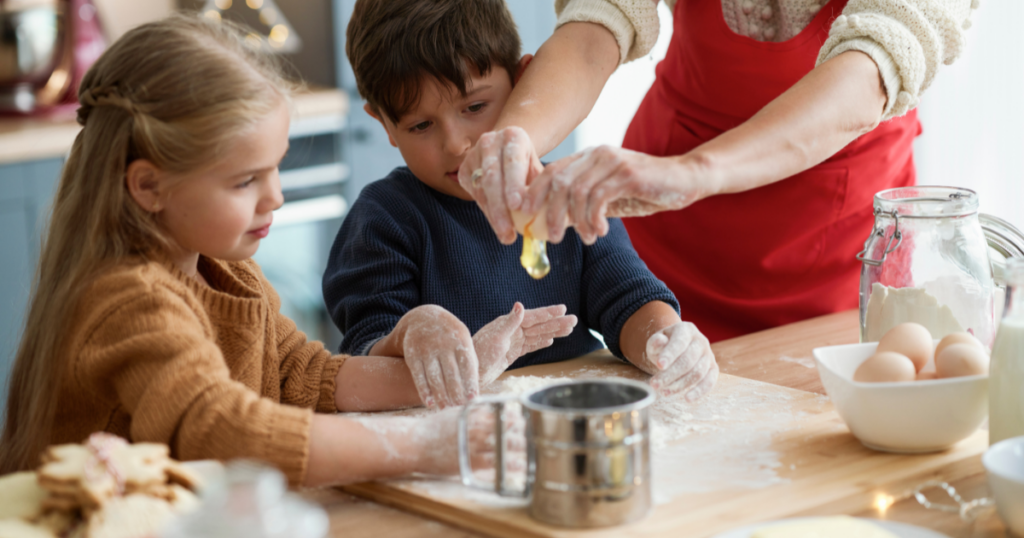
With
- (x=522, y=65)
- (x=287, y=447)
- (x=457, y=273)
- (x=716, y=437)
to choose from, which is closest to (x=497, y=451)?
(x=287, y=447)

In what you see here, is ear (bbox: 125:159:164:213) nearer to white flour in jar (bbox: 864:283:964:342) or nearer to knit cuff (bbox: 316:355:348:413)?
knit cuff (bbox: 316:355:348:413)

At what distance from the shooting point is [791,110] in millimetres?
1125

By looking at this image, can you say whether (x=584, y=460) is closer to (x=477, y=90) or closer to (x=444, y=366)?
(x=444, y=366)

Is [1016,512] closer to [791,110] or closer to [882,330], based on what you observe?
[882,330]

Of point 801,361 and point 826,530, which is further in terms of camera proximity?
point 801,361

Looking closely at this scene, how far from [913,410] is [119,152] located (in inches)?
33.5

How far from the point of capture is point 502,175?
107cm

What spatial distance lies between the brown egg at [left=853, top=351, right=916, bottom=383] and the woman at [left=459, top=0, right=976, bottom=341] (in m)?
0.25

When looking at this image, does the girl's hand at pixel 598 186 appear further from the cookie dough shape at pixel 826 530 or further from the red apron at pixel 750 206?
the red apron at pixel 750 206

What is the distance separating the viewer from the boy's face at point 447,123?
4.54 feet

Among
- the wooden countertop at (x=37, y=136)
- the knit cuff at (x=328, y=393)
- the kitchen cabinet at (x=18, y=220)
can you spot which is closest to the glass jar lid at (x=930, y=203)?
the knit cuff at (x=328, y=393)

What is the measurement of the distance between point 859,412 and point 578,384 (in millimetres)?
307

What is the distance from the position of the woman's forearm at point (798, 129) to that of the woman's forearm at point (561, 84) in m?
0.30

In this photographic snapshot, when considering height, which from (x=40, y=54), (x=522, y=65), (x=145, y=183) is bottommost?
(x=145, y=183)
